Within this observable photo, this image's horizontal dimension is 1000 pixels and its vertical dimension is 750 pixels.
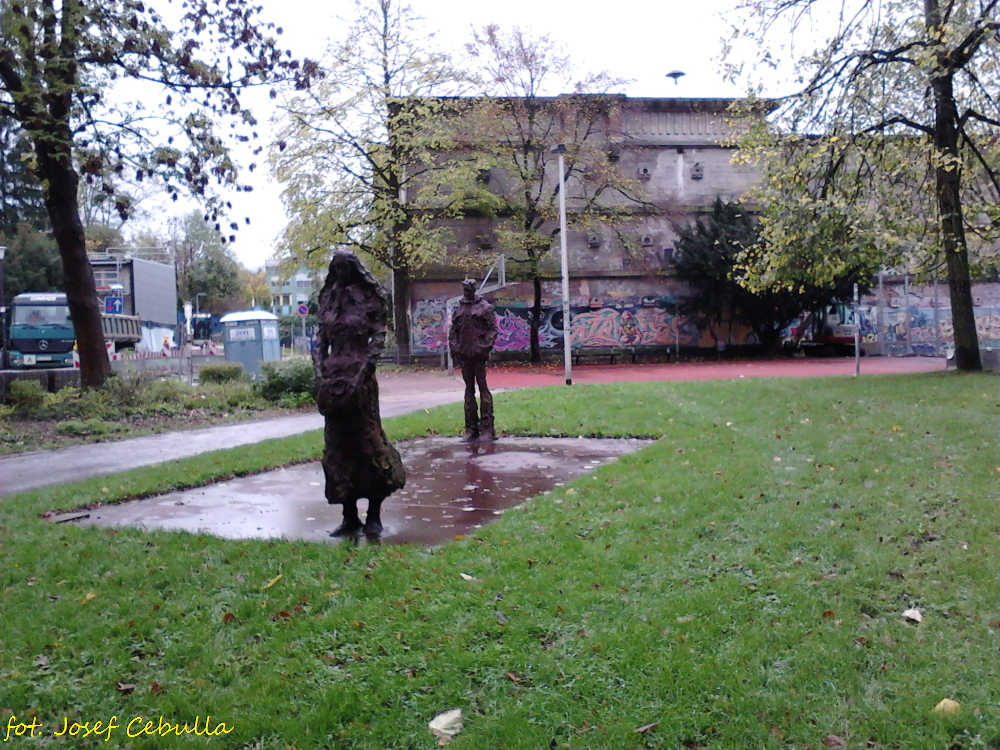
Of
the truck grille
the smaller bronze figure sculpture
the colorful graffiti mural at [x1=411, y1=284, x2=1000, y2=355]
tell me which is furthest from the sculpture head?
the truck grille

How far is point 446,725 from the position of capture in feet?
11.6

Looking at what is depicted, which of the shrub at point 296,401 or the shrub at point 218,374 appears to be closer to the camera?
the shrub at point 296,401

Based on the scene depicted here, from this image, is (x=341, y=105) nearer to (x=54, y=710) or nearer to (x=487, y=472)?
(x=487, y=472)

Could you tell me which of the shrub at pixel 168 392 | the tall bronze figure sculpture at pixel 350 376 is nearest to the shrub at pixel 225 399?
the shrub at pixel 168 392

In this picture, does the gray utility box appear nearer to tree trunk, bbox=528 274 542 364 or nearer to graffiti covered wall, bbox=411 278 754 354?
graffiti covered wall, bbox=411 278 754 354

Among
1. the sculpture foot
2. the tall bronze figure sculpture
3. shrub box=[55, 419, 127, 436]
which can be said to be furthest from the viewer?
shrub box=[55, 419, 127, 436]

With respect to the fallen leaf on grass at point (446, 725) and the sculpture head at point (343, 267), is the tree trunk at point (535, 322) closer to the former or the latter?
the sculpture head at point (343, 267)

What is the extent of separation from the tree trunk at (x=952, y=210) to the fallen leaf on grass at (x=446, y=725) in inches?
522

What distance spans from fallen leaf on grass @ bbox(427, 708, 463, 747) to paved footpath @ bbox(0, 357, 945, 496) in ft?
23.8

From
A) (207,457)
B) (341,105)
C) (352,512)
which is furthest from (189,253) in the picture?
(352,512)

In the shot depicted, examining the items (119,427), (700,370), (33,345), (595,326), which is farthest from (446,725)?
(33,345)

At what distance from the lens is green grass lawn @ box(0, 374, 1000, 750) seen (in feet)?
11.6

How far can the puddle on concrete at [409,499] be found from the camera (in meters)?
6.74

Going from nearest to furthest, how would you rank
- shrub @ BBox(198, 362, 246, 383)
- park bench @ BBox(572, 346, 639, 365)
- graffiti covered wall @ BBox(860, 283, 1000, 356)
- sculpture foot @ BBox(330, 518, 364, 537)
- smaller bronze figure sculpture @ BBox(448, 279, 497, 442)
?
sculpture foot @ BBox(330, 518, 364, 537) → smaller bronze figure sculpture @ BBox(448, 279, 497, 442) → shrub @ BBox(198, 362, 246, 383) → graffiti covered wall @ BBox(860, 283, 1000, 356) → park bench @ BBox(572, 346, 639, 365)
